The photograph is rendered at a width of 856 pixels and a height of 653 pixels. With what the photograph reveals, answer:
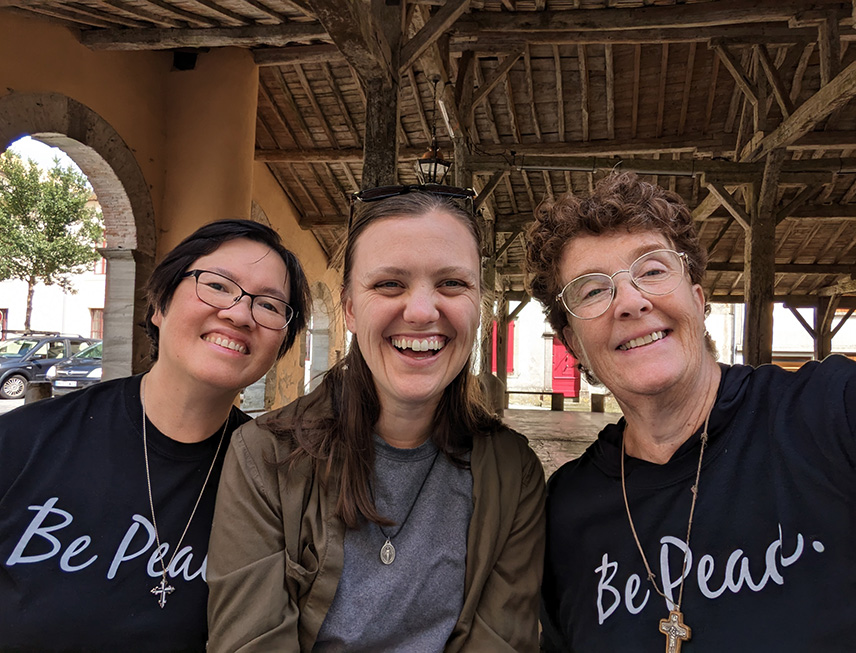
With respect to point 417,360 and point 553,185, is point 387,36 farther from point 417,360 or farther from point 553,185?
point 553,185

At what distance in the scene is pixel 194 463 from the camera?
68.5 inches

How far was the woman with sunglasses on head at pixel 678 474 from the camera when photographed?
1.27m

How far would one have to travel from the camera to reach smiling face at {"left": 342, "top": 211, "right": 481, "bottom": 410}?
4.80 ft

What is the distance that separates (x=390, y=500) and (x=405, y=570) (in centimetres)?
17

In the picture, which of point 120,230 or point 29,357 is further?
point 29,357

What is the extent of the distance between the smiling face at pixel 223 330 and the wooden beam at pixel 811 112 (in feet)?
19.4

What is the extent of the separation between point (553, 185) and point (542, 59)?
3.61 m

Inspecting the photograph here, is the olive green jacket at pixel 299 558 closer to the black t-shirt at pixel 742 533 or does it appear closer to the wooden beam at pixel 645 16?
the black t-shirt at pixel 742 533

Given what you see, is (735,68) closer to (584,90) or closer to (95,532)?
(584,90)

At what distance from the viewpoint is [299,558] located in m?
1.42

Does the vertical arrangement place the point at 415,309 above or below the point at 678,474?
above

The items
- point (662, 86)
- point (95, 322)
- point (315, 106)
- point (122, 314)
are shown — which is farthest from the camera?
point (95, 322)

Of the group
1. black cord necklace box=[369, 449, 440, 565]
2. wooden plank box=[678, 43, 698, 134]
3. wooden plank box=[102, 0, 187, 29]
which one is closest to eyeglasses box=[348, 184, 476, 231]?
black cord necklace box=[369, 449, 440, 565]

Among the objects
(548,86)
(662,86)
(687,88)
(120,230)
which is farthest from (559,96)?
(120,230)
